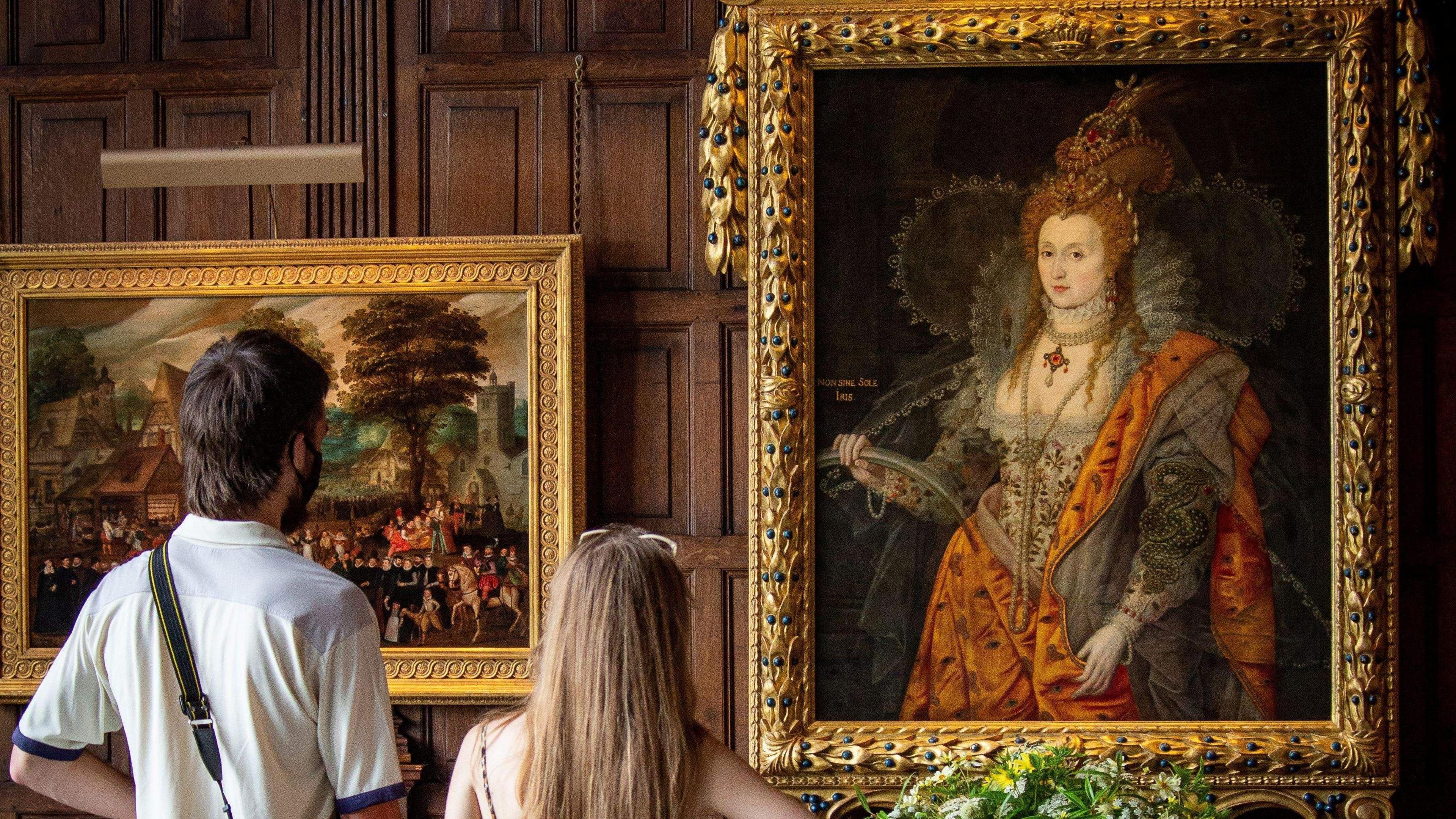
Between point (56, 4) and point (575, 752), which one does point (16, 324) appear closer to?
point (56, 4)

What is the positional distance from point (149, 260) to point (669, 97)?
72.9 inches

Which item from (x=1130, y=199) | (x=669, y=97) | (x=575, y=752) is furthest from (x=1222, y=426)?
(x=575, y=752)

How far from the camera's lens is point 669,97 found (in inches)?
139

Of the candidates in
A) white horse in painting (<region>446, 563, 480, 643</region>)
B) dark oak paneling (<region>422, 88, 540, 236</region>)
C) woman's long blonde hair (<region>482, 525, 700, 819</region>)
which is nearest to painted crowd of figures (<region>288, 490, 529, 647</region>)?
Answer: white horse in painting (<region>446, 563, 480, 643</region>)

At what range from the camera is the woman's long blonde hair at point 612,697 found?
5.78 ft

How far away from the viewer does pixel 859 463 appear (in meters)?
3.34

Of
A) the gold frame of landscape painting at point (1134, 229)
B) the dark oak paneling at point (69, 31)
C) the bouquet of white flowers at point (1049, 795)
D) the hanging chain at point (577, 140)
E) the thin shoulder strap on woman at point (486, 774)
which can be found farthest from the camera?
the dark oak paneling at point (69, 31)

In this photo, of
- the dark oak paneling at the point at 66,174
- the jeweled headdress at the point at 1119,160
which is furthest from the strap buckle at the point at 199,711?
the jeweled headdress at the point at 1119,160

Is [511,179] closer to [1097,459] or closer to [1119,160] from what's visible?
[1119,160]

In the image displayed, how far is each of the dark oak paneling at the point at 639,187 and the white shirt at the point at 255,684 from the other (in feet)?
6.21

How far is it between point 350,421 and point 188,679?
70.0 inches

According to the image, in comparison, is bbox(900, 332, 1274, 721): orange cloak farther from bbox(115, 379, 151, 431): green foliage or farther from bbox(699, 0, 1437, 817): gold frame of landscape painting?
bbox(115, 379, 151, 431): green foliage

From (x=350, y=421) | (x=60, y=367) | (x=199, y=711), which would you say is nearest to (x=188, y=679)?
(x=199, y=711)

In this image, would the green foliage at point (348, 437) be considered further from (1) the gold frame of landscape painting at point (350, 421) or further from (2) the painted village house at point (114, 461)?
(2) the painted village house at point (114, 461)
